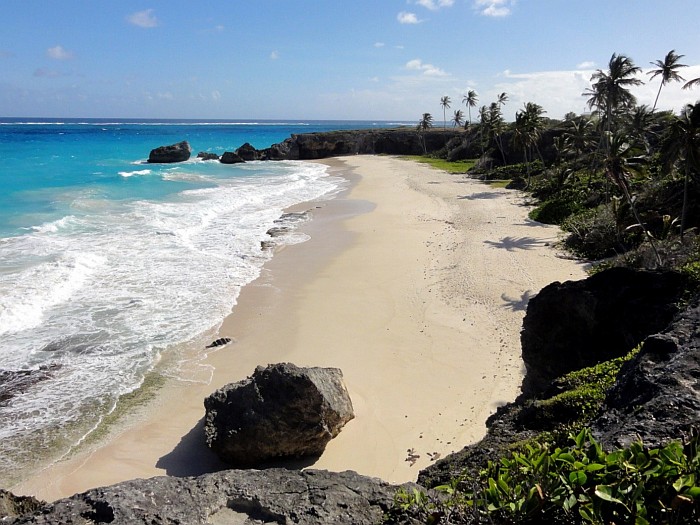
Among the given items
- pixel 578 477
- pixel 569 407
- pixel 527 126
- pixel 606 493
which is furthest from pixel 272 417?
pixel 527 126

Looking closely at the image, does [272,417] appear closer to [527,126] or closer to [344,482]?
[344,482]

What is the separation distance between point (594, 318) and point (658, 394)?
422cm

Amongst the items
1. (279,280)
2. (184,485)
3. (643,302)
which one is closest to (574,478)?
(184,485)

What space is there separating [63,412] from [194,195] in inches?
1286

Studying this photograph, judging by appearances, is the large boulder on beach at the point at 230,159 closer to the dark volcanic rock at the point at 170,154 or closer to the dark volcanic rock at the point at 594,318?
the dark volcanic rock at the point at 170,154

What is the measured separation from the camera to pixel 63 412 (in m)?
10.7

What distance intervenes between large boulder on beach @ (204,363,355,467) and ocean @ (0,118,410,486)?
3.12 metres

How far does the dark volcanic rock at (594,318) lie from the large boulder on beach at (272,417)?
391 centimetres

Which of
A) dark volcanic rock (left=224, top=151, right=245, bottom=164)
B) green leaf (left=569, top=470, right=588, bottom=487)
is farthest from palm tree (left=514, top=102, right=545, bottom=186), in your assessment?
dark volcanic rock (left=224, top=151, right=245, bottom=164)

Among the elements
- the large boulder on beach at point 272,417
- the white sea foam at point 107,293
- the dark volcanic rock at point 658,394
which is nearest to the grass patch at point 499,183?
the white sea foam at point 107,293

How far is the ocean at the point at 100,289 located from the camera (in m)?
11.0

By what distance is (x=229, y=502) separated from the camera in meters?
4.54

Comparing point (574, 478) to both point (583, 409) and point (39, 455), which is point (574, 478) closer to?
point (583, 409)

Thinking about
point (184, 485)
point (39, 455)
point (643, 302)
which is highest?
point (643, 302)
